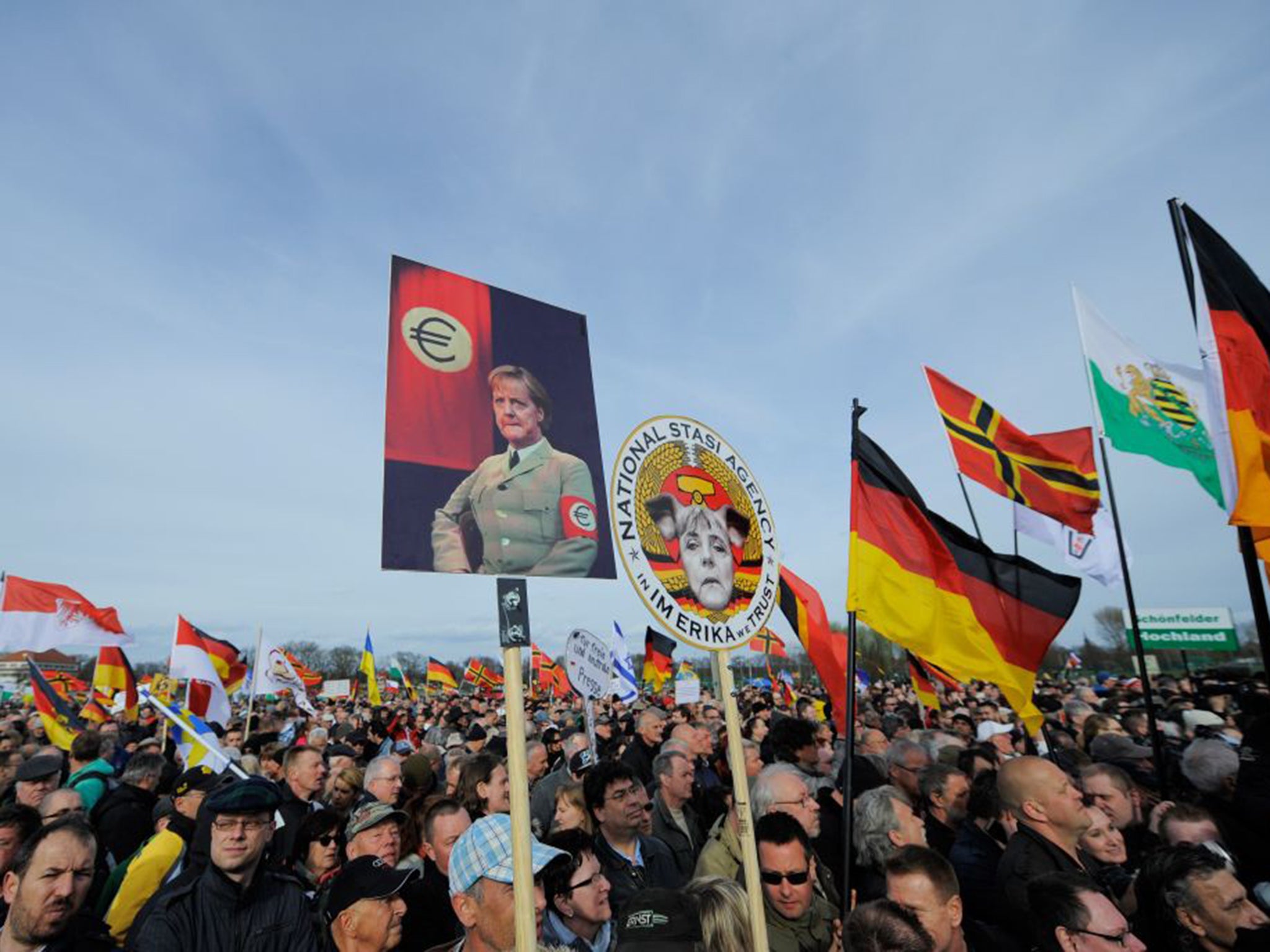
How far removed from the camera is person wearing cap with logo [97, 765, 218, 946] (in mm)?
4262

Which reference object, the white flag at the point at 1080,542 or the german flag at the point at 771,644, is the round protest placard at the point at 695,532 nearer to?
the white flag at the point at 1080,542

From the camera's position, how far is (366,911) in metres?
3.40

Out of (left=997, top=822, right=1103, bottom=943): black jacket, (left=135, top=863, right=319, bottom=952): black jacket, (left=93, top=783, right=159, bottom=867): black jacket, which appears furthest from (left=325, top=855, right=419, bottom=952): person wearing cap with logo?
(left=93, top=783, right=159, bottom=867): black jacket

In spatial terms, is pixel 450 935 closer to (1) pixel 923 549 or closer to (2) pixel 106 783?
(1) pixel 923 549

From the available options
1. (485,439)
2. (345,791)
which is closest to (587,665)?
(345,791)

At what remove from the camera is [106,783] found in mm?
7289

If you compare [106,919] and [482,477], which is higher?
[482,477]

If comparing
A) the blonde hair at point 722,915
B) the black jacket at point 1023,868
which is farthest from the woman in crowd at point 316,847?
the black jacket at point 1023,868

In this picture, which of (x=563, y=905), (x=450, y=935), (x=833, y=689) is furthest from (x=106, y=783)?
(x=833, y=689)

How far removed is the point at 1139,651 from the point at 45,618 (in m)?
18.2

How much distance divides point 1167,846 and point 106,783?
9116 millimetres

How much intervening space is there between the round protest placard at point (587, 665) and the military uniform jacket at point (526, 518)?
6.59 metres

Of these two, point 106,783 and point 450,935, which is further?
point 106,783

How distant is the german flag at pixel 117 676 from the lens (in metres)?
15.9
